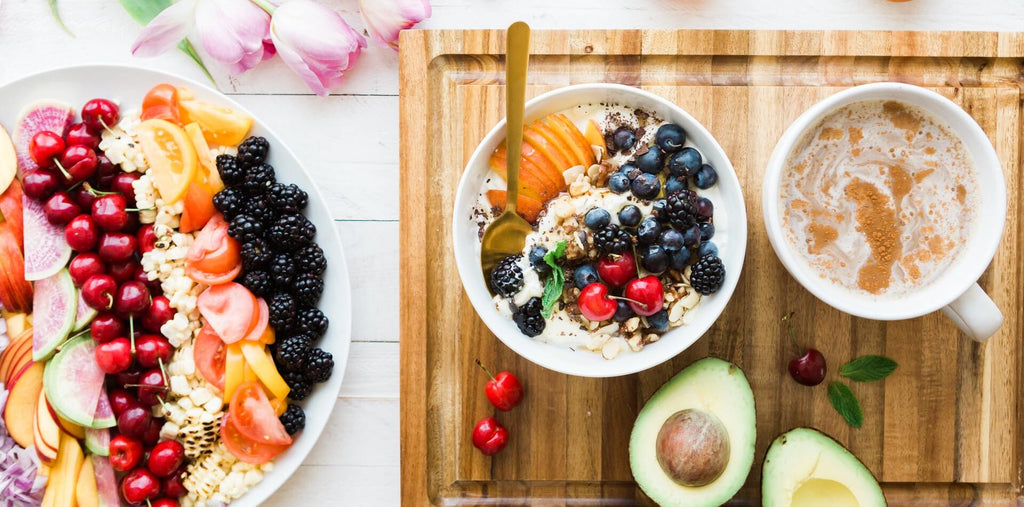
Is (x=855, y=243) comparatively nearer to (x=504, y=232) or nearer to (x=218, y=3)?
(x=504, y=232)

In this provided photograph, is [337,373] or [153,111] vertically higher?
[153,111]

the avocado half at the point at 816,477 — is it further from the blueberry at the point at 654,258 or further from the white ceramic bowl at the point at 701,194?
the blueberry at the point at 654,258

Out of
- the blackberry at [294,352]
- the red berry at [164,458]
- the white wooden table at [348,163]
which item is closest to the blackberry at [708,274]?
the white wooden table at [348,163]

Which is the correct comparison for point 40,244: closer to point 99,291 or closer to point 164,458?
point 99,291

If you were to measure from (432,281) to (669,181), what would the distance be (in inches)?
19.1

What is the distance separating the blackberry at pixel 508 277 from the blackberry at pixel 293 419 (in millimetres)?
534

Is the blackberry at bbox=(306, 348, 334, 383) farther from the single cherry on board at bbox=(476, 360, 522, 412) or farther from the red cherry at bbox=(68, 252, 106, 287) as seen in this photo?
the red cherry at bbox=(68, 252, 106, 287)

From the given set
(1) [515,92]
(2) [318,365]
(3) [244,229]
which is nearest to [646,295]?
(1) [515,92]

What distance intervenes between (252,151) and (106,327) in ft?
1.51

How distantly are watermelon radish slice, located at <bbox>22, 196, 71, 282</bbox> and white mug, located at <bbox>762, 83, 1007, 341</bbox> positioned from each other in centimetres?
137

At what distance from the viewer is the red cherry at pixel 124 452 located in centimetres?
151

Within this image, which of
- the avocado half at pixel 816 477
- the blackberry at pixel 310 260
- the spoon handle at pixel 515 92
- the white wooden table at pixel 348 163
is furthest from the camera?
the white wooden table at pixel 348 163

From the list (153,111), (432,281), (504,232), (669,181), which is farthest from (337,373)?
(669,181)

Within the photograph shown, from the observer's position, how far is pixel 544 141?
1315mm
